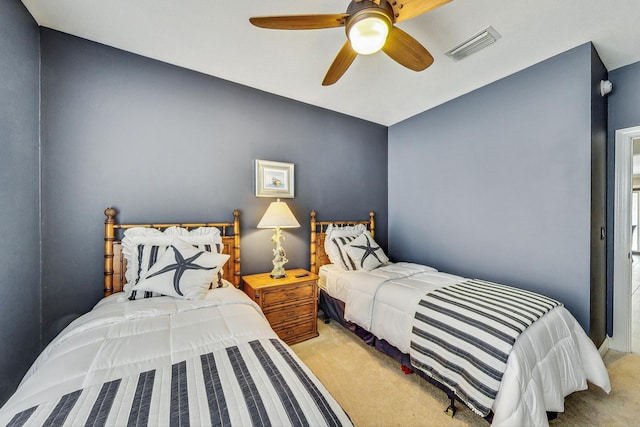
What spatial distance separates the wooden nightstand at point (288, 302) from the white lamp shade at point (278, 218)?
0.56m

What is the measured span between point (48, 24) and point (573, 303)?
4.74 m

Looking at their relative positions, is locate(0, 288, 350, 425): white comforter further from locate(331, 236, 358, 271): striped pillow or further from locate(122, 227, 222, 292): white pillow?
locate(331, 236, 358, 271): striped pillow

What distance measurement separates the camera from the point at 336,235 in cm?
304

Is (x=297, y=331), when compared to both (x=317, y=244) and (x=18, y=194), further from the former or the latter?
(x=18, y=194)

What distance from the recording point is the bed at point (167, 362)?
777 millimetres

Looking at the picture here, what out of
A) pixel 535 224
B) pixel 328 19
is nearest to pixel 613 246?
pixel 535 224

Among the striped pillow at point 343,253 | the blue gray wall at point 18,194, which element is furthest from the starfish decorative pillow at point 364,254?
→ the blue gray wall at point 18,194

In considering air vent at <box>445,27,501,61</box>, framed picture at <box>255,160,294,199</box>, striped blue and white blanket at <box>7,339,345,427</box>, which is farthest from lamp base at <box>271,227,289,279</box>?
air vent at <box>445,27,501,61</box>

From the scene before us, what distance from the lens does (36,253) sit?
1.73m

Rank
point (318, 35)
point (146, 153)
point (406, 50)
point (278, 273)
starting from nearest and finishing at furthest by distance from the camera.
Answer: point (406, 50) < point (318, 35) < point (146, 153) < point (278, 273)

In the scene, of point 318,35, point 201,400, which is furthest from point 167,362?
point 318,35

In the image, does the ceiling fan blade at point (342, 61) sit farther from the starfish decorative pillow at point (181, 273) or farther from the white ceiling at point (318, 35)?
the starfish decorative pillow at point (181, 273)

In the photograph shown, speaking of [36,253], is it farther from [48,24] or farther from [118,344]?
Answer: [48,24]

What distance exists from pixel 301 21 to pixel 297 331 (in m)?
2.53
